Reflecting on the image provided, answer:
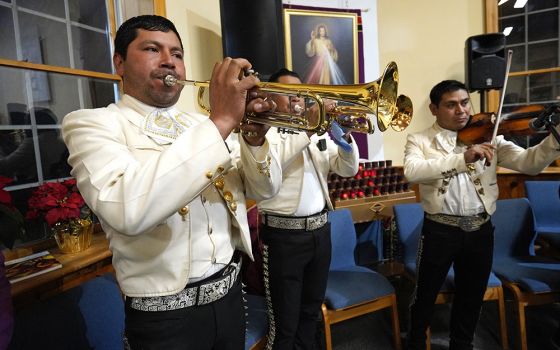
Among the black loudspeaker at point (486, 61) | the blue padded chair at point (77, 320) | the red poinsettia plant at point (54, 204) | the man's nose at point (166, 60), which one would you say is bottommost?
the blue padded chair at point (77, 320)

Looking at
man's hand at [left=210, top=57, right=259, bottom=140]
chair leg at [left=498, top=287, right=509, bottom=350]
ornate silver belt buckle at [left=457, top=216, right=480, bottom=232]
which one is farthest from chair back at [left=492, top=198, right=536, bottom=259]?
man's hand at [left=210, top=57, right=259, bottom=140]

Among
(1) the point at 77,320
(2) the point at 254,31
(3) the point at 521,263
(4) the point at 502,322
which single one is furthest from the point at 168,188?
(3) the point at 521,263

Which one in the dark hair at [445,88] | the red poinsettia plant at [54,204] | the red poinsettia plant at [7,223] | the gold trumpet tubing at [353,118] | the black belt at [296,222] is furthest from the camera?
the dark hair at [445,88]

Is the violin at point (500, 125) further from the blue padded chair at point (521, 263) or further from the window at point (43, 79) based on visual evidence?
the window at point (43, 79)

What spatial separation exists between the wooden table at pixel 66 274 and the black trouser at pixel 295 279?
3.07 feet

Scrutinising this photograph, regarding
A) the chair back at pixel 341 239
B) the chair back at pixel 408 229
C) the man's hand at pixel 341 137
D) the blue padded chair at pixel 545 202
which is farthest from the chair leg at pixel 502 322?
the man's hand at pixel 341 137

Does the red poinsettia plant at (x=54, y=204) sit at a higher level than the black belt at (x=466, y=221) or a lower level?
higher

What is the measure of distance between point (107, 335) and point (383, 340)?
1.97 meters

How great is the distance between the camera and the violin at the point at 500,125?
2.07 metres

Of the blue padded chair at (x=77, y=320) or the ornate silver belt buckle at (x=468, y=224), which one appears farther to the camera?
the ornate silver belt buckle at (x=468, y=224)

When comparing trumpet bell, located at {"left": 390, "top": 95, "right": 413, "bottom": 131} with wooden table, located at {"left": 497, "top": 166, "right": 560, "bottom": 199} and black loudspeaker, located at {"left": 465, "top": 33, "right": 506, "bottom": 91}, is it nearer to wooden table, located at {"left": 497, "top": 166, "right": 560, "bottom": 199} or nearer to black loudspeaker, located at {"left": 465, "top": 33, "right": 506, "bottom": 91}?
black loudspeaker, located at {"left": 465, "top": 33, "right": 506, "bottom": 91}

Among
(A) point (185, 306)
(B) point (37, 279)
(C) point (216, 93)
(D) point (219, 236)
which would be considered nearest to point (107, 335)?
(B) point (37, 279)

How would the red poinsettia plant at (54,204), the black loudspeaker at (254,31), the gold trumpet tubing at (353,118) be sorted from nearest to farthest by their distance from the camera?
the gold trumpet tubing at (353,118) < the red poinsettia plant at (54,204) < the black loudspeaker at (254,31)

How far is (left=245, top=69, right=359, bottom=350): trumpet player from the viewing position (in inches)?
76.5
